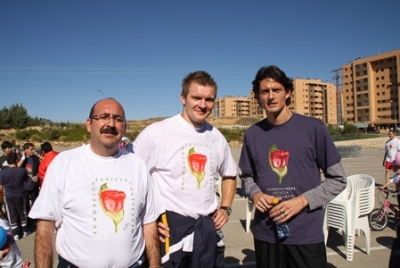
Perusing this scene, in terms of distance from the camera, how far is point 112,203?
6.93 ft

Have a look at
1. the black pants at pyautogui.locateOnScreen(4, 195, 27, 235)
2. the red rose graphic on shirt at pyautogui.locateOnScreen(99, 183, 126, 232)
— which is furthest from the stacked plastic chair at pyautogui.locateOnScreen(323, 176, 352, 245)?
the black pants at pyautogui.locateOnScreen(4, 195, 27, 235)

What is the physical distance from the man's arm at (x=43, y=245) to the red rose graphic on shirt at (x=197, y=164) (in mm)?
1107

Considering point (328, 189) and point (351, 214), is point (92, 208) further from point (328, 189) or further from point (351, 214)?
point (351, 214)

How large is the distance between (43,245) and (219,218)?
1.32 meters

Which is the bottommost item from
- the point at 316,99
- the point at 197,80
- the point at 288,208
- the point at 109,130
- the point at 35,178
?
the point at 35,178

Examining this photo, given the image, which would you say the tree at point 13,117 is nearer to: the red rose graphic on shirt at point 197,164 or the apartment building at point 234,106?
the red rose graphic on shirt at point 197,164

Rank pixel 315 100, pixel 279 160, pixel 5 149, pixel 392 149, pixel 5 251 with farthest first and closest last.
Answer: pixel 315 100 → pixel 392 149 → pixel 5 149 → pixel 5 251 → pixel 279 160

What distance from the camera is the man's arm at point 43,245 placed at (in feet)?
6.72

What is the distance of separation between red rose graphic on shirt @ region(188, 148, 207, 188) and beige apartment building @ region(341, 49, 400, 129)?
306 ft

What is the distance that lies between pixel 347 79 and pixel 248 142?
4494 inches

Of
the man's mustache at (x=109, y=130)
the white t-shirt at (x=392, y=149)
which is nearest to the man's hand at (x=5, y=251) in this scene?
the man's mustache at (x=109, y=130)

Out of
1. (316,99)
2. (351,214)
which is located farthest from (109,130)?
(316,99)

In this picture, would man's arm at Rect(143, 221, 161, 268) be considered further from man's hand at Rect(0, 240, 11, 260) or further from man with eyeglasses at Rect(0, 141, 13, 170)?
man with eyeglasses at Rect(0, 141, 13, 170)

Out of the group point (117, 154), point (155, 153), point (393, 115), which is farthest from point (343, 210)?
point (393, 115)
